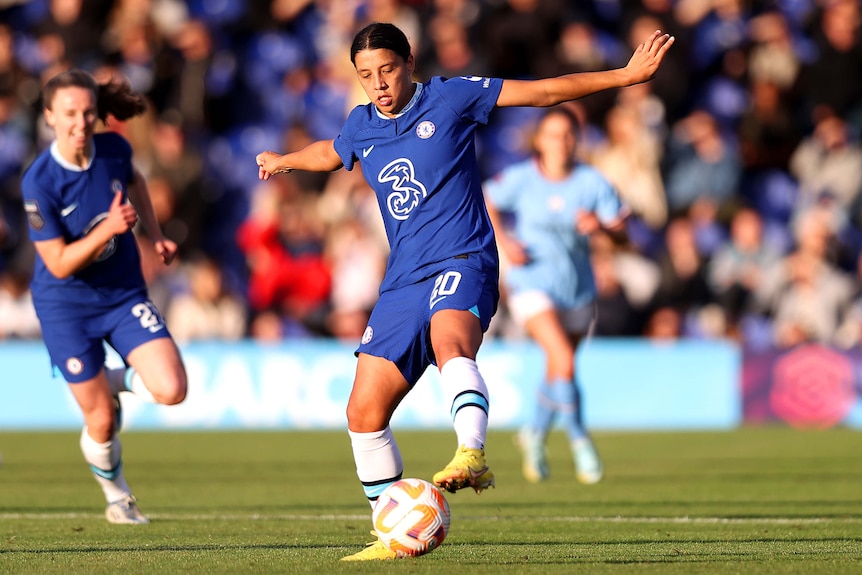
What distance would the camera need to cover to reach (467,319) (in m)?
6.23

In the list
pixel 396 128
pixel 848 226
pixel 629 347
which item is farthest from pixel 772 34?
pixel 396 128

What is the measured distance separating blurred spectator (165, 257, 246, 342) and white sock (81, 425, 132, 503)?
9660 mm

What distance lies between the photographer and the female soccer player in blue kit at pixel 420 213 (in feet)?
20.6

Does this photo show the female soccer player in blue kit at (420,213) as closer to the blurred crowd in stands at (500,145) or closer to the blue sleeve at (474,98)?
the blue sleeve at (474,98)

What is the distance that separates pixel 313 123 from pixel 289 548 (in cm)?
1312

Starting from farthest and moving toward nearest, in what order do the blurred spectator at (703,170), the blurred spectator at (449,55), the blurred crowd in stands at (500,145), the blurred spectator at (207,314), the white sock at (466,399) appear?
the blurred spectator at (703,170) < the blurred spectator at (449,55) < the blurred spectator at (207,314) < the blurred crowd in stands at (500,145) < the white sock at (466,399)

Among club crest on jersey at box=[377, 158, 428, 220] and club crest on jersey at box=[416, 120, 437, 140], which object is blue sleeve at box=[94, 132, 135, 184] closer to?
club crest on jersey at box=[377, 158, 428, 220]

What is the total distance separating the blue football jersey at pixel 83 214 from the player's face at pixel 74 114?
224 mm

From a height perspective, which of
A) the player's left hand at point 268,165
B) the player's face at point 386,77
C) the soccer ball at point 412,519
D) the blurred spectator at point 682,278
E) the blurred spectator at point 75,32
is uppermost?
the blurred spectator at point 75,32

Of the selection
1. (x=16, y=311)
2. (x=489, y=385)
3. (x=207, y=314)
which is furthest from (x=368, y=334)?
(x=16, y=311)

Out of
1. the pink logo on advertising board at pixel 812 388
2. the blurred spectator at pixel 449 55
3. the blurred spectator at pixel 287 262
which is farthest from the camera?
the blurred spectator at pixel 449 55

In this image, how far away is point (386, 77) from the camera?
638 centimetres

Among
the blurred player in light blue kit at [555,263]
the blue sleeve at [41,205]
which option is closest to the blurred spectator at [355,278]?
the blurred player in light blue kit at [555,263]

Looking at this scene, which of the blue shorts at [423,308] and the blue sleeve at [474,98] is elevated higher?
the blue sleeve at [474,98]
